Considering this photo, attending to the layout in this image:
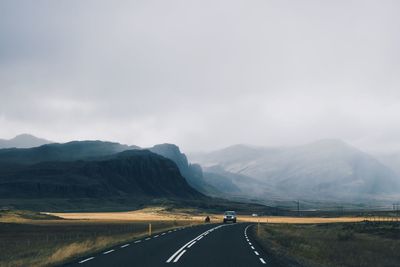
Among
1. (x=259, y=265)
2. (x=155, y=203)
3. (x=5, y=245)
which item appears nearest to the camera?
(x=259, y=265)

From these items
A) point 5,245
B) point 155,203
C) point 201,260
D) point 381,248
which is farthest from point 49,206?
point 201,260

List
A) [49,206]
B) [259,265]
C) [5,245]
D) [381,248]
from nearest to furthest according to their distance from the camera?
[259,265]
[381,248]
[5,245]
[49,206]

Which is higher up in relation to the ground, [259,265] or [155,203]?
[155,203]

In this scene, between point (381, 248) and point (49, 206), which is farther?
point (49, 206)

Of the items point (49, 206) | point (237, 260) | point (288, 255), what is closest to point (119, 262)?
point (237, 260)

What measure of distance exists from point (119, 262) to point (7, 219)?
83833 mm

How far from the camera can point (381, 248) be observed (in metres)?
41.5

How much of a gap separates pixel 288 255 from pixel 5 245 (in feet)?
95.3

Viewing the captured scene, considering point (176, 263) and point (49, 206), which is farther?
point (49, 206)

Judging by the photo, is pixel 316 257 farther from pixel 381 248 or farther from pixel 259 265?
pixel 381 248

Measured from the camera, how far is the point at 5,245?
4669cm

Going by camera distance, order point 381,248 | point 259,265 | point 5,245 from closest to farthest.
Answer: point 259,265, point 381,248, point 5,245

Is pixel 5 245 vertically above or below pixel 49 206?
below

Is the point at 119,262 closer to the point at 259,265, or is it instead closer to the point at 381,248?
the point at 259,265
